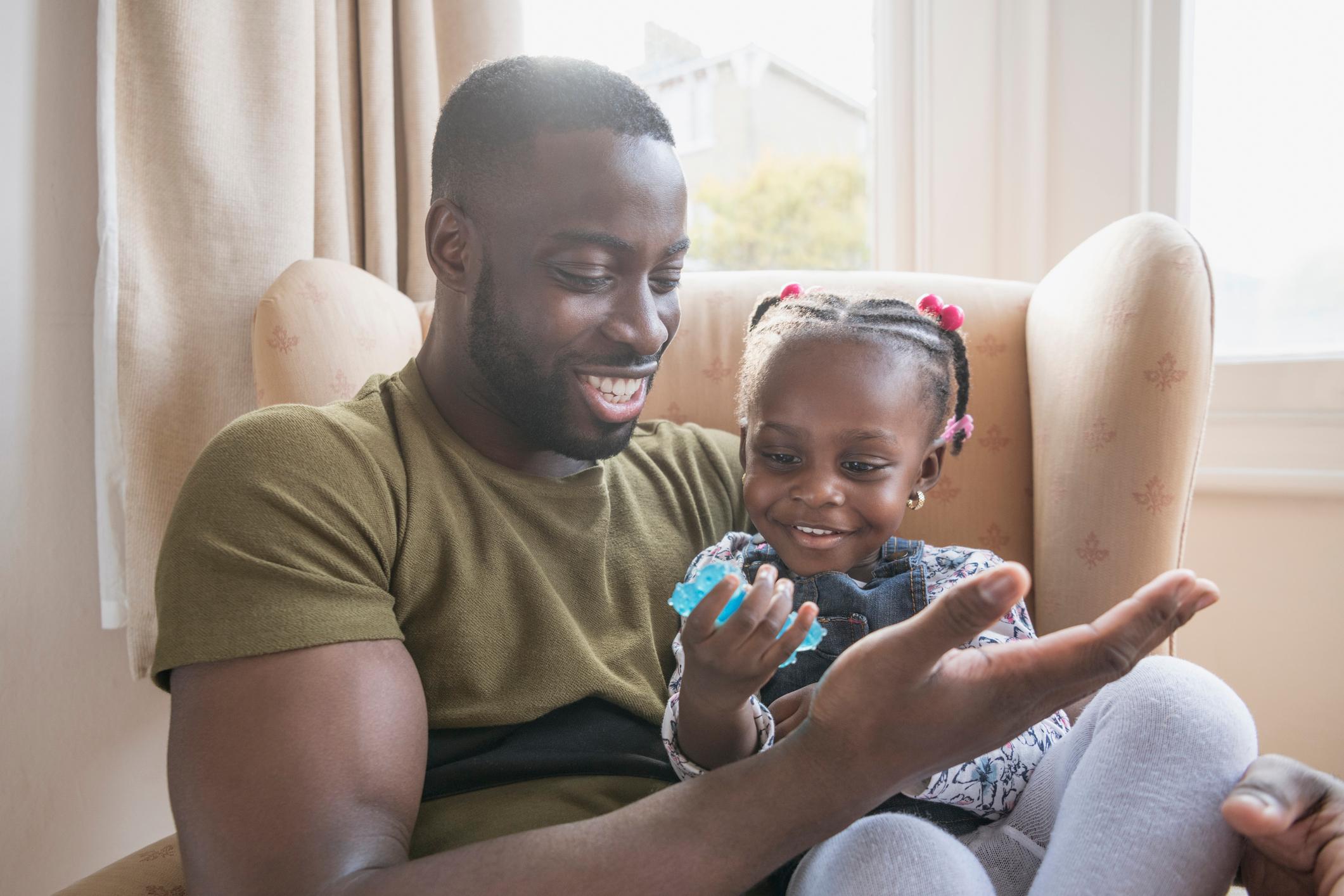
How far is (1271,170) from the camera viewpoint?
6.16ft

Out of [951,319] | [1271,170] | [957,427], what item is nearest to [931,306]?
[951,319]

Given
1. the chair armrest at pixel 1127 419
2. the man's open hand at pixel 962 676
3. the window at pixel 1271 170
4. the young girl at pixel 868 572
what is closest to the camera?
the man's open hand at pixel 962 676

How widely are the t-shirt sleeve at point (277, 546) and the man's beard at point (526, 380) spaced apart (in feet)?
0.60

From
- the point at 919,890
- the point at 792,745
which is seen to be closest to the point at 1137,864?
A: the point at 919,890

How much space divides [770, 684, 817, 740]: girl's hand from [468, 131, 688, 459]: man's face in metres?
0.34

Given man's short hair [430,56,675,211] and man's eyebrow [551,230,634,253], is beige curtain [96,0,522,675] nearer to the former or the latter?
man's short hair [430,56,675,211]

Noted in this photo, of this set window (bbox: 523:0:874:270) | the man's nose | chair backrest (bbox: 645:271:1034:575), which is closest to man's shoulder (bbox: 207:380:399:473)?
the man's nose

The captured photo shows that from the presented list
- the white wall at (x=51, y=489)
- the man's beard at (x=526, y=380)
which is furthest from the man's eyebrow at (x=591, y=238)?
the white wall at (x=51, y=489)

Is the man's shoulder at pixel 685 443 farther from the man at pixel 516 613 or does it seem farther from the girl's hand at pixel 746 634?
the girl's hand at pixel 746 634

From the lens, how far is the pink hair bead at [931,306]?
133 cm

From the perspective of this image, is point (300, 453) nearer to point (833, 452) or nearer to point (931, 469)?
point (833, 452)

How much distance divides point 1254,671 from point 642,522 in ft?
4.36

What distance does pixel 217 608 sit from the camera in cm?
84

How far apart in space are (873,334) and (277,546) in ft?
2.34
